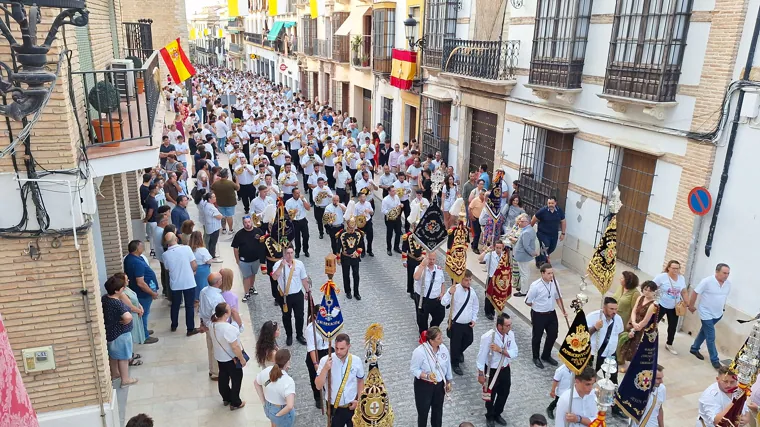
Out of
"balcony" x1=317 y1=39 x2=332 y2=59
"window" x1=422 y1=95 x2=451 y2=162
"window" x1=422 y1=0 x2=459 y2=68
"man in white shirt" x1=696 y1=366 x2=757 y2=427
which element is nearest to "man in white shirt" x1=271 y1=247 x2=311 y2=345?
"man in white shirt" x1=696 y1=366 x2=757 y2=427

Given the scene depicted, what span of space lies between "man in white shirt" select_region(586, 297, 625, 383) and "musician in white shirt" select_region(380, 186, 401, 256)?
5572mm

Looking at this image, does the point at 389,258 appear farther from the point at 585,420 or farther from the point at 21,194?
the point at 21,194

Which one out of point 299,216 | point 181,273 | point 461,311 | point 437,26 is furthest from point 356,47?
point 461,311

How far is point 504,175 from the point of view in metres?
13.8

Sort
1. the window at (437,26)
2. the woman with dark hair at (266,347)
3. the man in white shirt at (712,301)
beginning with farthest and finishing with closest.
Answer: the window at (437,26) → the man in white shirt at (712,301) → the woman with dark hair at (266,347)

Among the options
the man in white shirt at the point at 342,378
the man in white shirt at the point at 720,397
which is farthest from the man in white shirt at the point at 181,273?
the man in white shirt at the point at 720,397

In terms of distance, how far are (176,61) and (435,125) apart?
25.1 feet

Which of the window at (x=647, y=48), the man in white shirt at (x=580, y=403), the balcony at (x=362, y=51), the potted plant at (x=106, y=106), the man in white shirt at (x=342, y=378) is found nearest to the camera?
the man in white shirt at (x=580, y=403)

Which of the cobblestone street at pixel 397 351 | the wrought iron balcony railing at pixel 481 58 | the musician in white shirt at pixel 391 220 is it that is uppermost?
the wrought iron balcony railing at pixel 481 58

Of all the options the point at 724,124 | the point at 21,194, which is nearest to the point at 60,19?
the point at 21,194

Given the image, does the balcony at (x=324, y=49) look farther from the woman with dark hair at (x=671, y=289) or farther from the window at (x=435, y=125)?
the woman with dark hair at (x=671, y=289)

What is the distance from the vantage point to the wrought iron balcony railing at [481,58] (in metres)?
13.5

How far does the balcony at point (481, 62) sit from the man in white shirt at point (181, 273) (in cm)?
825

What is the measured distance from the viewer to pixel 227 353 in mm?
6762
